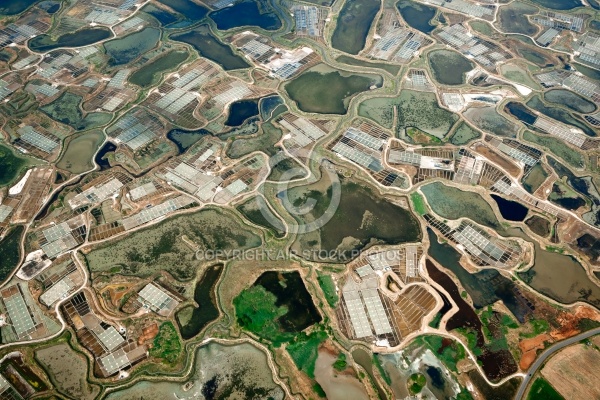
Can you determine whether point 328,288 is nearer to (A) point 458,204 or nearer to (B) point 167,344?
(B) point 167,344

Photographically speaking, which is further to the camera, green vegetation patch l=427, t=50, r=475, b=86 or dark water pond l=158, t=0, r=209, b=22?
dark water pond l=158, t=0, r=209, b=22

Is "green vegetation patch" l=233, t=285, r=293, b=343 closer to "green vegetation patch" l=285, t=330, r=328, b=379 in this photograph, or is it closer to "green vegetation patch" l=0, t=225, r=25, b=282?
"green vegetation patch" l=285, t=330, r=328, b=379

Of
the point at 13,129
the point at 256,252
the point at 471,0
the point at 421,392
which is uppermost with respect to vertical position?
the point at 471,0

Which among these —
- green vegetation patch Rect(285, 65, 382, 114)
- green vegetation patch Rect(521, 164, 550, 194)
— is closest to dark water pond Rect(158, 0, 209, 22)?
green vegetation patch Rect(285, 65, 382, 114)

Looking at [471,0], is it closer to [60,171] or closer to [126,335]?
[60,171]

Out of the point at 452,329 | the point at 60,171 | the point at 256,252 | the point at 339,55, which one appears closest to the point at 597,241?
the point at 452,329

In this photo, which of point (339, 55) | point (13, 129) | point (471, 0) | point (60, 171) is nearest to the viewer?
point (60, 171)
